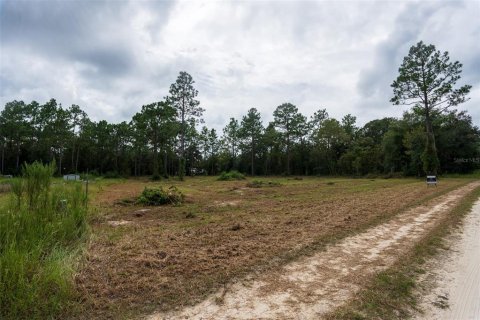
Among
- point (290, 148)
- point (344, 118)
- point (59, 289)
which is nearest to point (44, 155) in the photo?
point (290, 148)

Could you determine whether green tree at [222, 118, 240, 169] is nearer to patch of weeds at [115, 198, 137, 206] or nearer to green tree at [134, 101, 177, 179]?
green tree at [134, 101, 177, 179]

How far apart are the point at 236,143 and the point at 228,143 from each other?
2.39 m

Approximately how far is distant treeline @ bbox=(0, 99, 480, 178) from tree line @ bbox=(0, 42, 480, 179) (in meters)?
0.13

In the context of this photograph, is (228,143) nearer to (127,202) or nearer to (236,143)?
(236,143)

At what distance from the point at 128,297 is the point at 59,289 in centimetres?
71

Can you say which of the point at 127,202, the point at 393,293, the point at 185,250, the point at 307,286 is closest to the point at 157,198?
the point at 127,202

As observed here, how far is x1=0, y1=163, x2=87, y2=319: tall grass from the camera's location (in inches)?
109

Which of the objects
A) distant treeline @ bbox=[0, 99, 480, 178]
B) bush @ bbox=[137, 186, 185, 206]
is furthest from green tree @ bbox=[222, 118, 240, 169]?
bush @ bbox=[137, 186, 185, 206]

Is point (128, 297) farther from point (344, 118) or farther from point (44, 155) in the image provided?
point (344, 118)

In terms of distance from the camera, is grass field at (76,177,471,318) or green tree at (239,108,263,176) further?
green tree at (239,108,263,176)

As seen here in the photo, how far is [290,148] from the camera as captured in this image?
2121 inches

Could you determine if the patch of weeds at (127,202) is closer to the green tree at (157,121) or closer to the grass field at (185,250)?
the grass field at (185,250)

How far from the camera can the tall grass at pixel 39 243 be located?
2768mm

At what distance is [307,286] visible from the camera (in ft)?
11.0
